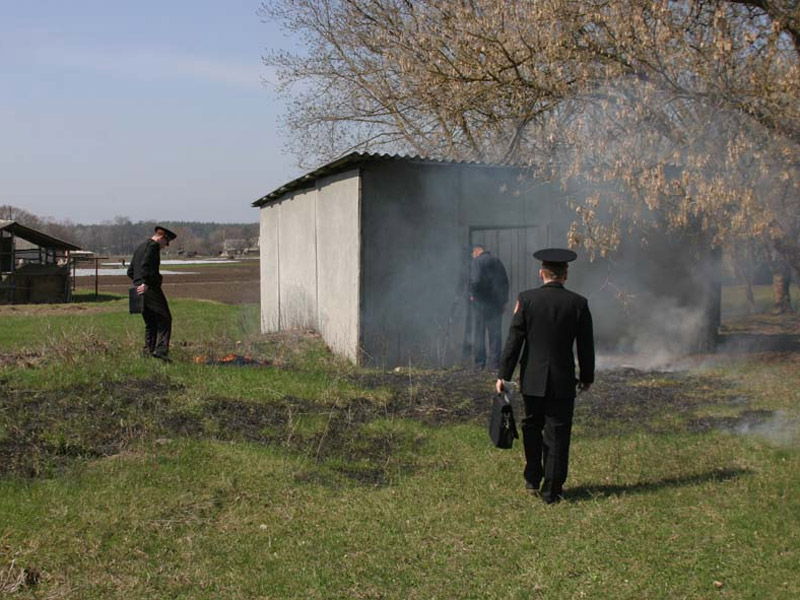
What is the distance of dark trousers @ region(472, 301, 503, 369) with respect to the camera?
37.4 feet

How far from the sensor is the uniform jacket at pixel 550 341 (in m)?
5.70

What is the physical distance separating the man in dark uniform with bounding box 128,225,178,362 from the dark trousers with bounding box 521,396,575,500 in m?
5.86

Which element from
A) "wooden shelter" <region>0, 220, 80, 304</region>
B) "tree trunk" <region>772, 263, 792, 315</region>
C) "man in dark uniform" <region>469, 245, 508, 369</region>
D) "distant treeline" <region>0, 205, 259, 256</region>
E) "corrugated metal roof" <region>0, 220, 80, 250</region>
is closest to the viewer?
"man in dark uniform" <region>469, 245, 508, 369</region>

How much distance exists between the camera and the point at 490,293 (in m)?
11.4

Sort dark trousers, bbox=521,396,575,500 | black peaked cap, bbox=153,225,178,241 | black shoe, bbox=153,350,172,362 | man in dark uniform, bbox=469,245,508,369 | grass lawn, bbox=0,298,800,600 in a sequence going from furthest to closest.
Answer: man in dark uniform, bbox=469,245,508,369 < black peaked cap, bbox=153,225,178,241 < black shoe, bbox=153,350,172,362 < dark trousers, bbox=521,396,575,500 < grass lawn, bbox=0,298,800,600

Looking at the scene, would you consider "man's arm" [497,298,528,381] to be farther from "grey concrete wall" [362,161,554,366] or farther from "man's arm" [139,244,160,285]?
"man's arm" [139,244,160,285]

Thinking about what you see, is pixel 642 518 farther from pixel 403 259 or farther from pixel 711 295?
pixel 711 295

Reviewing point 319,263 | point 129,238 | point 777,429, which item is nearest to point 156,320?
point 319,263

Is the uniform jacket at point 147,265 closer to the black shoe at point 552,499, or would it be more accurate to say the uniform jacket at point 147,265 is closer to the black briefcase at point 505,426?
the black briefcase at point 505,426

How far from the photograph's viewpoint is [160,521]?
204 inches

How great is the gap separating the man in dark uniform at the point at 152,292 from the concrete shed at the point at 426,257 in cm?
277

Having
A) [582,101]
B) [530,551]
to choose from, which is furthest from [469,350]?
[530,551]

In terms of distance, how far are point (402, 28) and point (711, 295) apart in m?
9.17

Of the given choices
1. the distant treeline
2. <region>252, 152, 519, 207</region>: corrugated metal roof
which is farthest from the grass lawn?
the distant treeline
